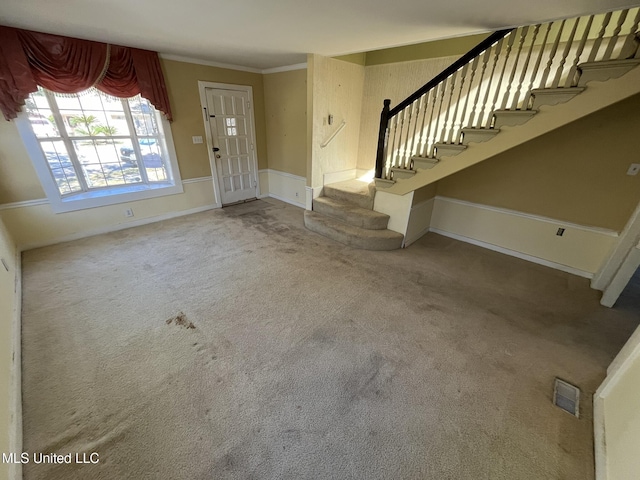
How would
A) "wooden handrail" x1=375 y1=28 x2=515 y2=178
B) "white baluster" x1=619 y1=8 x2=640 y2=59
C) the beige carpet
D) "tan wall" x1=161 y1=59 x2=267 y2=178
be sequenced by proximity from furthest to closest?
1. "tan wall" x1=161 y1=59 x2=267 y2=178
2. "wooden handrail" x1=375 y1=28 x2=515 y2=178
3. "white baluster" x1=619 y1=8 x2=640 y2=59
4. the beige carpet

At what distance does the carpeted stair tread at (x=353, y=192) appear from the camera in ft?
12.5

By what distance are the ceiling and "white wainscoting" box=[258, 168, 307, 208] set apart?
7.29 feet

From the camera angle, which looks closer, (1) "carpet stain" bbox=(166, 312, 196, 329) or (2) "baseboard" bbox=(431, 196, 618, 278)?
(1) "carpet stain" bbox=(166, 312, 196, 329)

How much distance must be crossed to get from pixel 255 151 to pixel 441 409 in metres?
4.94

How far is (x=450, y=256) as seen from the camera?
3412 millimetres

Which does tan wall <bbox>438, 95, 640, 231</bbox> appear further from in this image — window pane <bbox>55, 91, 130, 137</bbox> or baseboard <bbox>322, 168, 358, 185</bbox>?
window pane <bbox>55, 91, 130, 137</bbox>

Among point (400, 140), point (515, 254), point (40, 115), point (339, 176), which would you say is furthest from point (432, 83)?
point (40, 115)

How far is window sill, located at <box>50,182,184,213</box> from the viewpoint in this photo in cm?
334

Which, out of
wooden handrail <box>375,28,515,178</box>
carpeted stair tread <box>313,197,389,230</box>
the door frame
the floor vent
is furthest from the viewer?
the door frame

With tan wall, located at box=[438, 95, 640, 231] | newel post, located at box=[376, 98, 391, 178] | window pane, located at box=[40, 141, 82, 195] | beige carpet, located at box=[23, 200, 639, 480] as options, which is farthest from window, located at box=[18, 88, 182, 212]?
tan wall, located at box=[438, 95, 640, 231]

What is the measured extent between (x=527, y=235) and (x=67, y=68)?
591 centimetres

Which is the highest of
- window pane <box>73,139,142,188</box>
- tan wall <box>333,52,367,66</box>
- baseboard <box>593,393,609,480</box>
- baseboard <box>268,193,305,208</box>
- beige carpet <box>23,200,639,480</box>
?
tan wall <box>333,52,367,66</box>

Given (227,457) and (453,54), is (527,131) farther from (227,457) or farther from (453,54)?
(227,457)

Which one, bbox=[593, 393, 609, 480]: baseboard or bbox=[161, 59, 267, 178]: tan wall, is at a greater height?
bbox=[161, 59, 267, 178]: tan wall
